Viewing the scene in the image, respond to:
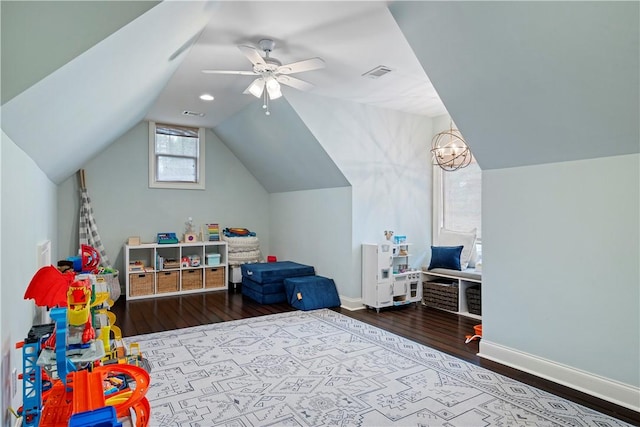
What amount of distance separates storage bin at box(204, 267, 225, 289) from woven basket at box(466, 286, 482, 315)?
4071 mm

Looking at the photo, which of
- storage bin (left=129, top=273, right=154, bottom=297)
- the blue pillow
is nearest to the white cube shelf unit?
storage bin (left=129, top=273, right=154, bottom=297)

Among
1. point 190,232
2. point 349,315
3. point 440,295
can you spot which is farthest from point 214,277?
point 440,295

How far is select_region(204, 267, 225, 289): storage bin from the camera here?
6545mm

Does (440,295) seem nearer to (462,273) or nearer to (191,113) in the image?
(462,273)

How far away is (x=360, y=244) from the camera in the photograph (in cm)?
533

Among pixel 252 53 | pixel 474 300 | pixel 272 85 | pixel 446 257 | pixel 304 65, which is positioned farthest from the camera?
pixel 446 257

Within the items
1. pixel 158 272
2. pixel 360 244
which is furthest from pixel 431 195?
pixel 158 272

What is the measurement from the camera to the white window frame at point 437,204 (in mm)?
6086

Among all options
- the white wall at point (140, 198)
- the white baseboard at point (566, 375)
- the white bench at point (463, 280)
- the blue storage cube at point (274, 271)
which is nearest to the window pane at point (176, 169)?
the white wall at point (140, 198)

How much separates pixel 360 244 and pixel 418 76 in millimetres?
2339

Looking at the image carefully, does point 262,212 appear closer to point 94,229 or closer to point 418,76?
point 94,229

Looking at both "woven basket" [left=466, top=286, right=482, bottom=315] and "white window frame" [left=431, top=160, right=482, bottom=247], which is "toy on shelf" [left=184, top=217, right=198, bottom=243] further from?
"woven basket" [left=466, top=286, right=482, bottom=315]

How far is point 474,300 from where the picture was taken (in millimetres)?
4883

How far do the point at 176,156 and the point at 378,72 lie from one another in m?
4.25
